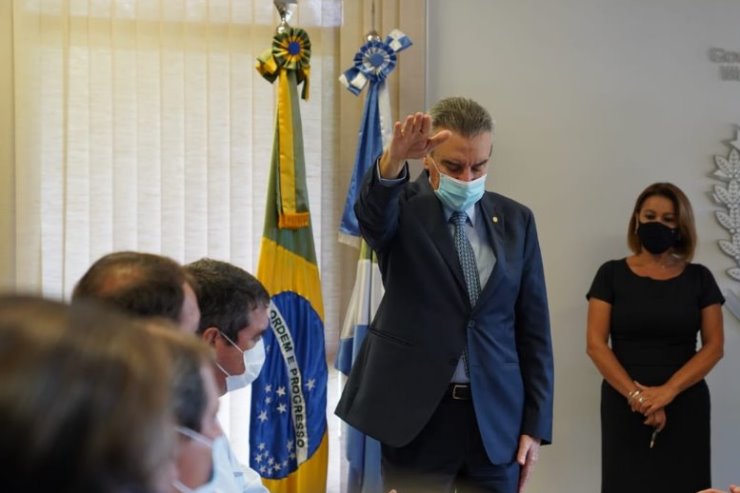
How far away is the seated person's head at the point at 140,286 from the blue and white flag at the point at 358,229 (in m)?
2.03

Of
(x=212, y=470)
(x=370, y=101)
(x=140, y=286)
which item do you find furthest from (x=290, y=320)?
(x=212, y=470)

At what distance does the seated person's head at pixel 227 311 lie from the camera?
1841mm

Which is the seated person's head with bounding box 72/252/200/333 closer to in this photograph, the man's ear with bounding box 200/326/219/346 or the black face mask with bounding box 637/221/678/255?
the man's ear with bounding box 200/326/219/346

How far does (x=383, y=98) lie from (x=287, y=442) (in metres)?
1.38

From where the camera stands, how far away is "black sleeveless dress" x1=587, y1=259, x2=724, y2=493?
3305 mm

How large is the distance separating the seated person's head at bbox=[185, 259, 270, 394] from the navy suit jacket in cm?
43

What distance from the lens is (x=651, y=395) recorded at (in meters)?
3.26

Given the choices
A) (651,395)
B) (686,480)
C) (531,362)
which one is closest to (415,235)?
(531,362)

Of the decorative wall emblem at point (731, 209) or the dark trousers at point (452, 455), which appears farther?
the decorative wall emblem at point (731, 209)

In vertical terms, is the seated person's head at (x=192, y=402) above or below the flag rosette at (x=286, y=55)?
below

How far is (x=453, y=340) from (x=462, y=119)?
58 cm

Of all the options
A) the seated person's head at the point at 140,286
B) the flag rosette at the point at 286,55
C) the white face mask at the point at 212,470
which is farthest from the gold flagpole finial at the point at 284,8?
the white face mask at the point at 212,470

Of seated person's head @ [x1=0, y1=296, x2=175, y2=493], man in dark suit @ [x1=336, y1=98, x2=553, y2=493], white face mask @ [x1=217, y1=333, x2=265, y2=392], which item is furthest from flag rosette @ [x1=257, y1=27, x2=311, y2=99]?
seated person's head @ [x1=0, y1=296, x2=175, y2=493]

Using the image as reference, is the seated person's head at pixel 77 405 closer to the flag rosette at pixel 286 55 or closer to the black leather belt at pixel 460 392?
the black leather belt at pixel 460 392
